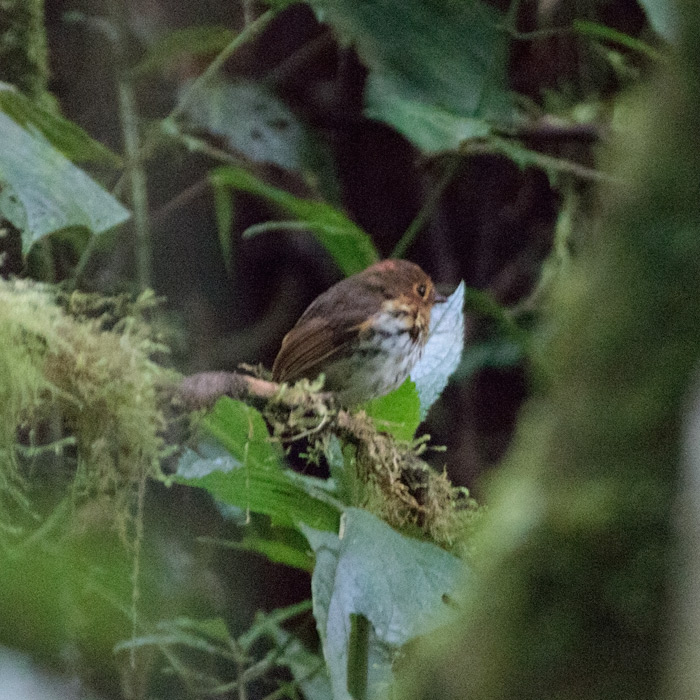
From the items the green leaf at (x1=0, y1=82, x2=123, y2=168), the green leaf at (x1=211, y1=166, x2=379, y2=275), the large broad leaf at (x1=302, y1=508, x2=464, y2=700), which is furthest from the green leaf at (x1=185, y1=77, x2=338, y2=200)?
the large broad leaf at (x1=302, y1=508, x2=464, y2=700)

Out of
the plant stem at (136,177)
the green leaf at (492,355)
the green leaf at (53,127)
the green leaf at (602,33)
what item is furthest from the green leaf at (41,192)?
the green leaf at (602,33)

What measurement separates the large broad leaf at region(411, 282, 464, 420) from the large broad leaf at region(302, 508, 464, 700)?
16cm

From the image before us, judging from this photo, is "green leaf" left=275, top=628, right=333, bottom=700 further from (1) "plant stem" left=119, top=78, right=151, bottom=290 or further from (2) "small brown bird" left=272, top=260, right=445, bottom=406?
(1) "plant stem" left=119, top=78, right=151, bottom=290

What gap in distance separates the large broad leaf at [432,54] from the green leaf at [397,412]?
35 centimetres

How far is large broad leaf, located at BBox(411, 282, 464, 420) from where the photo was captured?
74 centimetres

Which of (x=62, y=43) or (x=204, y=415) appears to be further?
(x=62, y=43)

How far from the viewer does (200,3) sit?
100 cm

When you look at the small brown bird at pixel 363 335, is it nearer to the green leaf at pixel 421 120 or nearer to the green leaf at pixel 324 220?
the green leaf at pixel 324 220

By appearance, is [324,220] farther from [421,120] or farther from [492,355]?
[492,355]

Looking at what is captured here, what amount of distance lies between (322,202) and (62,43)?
454 millimetres

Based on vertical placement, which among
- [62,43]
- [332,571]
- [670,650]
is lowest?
[332,571]

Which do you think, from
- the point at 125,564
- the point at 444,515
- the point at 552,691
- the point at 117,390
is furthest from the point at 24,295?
the point at 552,691

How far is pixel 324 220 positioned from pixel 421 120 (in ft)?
0.57

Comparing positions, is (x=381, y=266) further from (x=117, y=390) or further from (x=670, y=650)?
(x=670, y=650)
